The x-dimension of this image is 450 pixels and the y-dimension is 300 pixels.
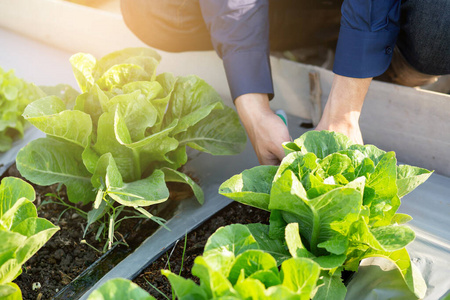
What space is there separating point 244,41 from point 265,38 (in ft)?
0.25

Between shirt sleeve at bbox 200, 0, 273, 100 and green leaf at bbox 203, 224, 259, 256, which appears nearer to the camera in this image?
green leaf at bbox 203, 224, 259, 256

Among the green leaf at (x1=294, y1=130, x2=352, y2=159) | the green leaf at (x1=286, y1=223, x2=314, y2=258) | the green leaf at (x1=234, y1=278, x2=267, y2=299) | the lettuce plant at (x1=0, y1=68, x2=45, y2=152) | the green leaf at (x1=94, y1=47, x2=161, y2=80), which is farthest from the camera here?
the lettuce plant at (x1=0, y1=68, x2=45, y2=152)

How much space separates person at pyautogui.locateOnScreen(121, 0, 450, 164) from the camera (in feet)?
3.96

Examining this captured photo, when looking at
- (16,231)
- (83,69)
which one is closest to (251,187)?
(16,231)

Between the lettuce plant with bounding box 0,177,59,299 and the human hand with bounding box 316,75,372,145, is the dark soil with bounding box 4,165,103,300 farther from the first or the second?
the human hand with bounding box 316,75,372,145

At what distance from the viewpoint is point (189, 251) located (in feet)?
3.77

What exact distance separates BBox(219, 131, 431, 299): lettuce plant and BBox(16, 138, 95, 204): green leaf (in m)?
0.50

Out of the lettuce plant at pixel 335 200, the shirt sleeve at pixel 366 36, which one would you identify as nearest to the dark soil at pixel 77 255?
the lettuce plant at pixel 335 200

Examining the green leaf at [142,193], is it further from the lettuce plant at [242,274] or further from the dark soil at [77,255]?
the lettuce plant at [242,274]

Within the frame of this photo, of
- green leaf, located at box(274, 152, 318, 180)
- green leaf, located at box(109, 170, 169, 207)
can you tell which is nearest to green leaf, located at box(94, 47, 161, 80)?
green leaf, located at box(109, 170, 169, 207)

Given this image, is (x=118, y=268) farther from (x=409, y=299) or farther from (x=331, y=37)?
(x=331, y=37)

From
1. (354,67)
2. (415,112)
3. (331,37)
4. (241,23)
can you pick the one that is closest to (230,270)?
(354,67)

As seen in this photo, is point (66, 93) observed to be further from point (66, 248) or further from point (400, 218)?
point (400, 218)

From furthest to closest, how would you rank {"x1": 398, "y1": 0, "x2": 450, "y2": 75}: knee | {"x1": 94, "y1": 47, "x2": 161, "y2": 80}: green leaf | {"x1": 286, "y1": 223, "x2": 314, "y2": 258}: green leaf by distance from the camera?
{"x1": 94, "y1": 47, "x2": 161, "y2": 80}: green leaf, {"x1": 398, "y1": 0, "x2": 450, "y2": 75}: knee, {"x1": 286, "y1": 223, "x2": 314, "y2": 258}: green leaf
